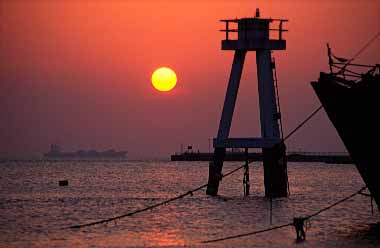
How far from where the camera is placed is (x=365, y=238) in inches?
1731

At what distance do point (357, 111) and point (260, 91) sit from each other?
82.7 ft

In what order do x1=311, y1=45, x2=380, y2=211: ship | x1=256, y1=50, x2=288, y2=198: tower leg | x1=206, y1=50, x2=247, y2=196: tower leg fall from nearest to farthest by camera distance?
x1=311, y1=45, x2=380, y2=211: ship < x1=256, y1=50, x2=288, y2=198: tower leg < x1=206, y1=50, x2=247, y2=196: tower leg

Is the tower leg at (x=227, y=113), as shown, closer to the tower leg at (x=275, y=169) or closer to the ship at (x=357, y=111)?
the tower leg at (x=275, y=169)

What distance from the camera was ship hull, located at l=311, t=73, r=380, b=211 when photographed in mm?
41906

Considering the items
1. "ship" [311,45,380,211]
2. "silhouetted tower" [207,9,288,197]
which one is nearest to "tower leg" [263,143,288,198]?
"silhouetted tower" [207,9,288,197]

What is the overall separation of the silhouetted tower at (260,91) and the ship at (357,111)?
20690mm

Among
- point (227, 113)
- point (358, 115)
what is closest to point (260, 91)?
point (227, 113)

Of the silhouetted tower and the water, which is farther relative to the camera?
the silhouetted tower

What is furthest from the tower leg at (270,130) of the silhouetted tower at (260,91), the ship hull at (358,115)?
the ship hull at (358,115)

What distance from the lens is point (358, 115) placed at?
42.6m

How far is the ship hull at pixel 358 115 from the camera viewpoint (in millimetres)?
41906

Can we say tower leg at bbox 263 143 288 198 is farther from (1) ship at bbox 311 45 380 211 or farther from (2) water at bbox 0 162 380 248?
(1) ship at bbox 311 45 380 211

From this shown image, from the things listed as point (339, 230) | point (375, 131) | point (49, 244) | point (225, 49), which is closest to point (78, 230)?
point (49, 244)

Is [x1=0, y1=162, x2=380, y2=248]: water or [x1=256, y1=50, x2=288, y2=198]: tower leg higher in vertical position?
[x1=256, y1=50, x2=288, y2=198]: tower leg
